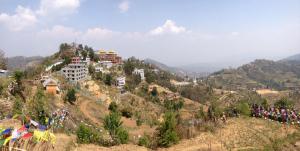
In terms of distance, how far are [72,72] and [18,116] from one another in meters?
38.6

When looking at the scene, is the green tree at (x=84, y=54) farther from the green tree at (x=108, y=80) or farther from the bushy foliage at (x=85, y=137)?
the bushy foliage at (x=85, y=137)

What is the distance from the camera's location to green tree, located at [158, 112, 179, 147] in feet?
55.4

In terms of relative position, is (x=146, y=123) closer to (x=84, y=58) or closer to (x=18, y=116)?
(x=18, y=116)

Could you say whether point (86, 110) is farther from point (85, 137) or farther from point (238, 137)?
point (238, 137)

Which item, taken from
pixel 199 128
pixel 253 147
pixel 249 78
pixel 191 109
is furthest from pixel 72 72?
pixel 249 78

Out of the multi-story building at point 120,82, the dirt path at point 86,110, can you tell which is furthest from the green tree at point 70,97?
the multi-story building at point 120,82

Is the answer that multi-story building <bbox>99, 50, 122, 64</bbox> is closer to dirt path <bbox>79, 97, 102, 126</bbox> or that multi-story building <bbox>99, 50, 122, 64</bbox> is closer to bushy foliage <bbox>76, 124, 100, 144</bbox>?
dirt path <bbox>79, 97, 102, 126</bbox>

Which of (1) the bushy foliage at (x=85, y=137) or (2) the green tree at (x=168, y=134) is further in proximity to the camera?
(2) the green tree at (x=168, y=134)

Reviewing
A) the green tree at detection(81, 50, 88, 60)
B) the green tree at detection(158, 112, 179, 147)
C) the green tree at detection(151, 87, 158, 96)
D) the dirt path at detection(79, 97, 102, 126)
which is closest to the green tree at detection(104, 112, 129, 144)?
the green tree at detection(158, 112, 179, 147)

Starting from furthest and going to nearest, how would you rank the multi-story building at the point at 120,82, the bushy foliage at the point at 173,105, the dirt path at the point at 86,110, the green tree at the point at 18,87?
the multi-story building at the point at 120,82, the bushy foliage at the point at 173,105, the dirt path at the point at 86,110, the green tree at the point at 18,87

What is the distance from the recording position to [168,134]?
664 inches

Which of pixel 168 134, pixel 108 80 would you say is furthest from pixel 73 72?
pixel 168 134

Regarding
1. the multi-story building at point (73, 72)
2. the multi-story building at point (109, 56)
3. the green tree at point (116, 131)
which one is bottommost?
the green tree at point (116, 131)

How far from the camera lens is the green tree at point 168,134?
1688 cm
